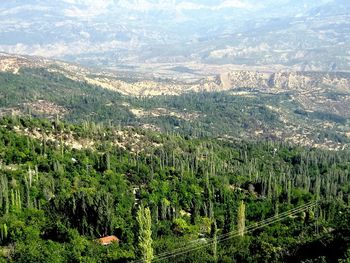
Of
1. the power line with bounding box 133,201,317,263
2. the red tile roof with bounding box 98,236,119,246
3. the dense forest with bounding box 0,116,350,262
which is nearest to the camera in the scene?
the dense forest with bounding box 0,116,350,262

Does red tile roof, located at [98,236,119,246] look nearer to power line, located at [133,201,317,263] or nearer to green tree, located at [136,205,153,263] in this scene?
power line, located at [133,201,317,263]

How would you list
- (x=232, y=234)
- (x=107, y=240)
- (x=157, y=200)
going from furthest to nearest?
1. (x=157, y=200)
2. (x=232, y=234)
3. (x=107, y=240)

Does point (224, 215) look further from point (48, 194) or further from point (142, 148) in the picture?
point (142, 148)

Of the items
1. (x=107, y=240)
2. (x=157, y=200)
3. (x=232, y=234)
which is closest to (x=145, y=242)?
(x=107, y=240)

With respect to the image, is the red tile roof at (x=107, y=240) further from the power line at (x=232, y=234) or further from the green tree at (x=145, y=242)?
the green tree at (x=145, y=242)

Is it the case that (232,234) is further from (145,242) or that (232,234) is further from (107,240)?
(145,242)

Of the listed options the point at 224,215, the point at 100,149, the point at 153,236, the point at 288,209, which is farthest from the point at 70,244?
the point at 100,149

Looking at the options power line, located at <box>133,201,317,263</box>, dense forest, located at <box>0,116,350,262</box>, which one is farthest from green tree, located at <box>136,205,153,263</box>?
power line, located at <box>133,201,317,263</box>

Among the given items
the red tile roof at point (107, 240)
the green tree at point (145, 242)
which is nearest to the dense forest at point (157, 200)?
the green tree at point (145, 242)
